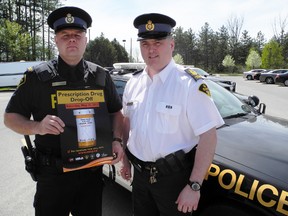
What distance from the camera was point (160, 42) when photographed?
1877mm

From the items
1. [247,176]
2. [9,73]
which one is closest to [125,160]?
[247,176]

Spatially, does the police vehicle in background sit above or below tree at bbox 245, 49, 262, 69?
below

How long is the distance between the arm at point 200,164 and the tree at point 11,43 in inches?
1241

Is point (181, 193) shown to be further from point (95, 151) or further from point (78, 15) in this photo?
point (78, 15)

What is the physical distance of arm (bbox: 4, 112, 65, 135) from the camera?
1.67 meters

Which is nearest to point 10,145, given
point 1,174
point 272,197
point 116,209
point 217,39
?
point 1,174

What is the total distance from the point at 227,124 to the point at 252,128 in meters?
0.22

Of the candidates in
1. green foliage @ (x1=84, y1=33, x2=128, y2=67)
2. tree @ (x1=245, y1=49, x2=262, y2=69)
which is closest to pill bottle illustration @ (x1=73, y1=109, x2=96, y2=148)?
green foliage @ (x1=84, y1=33, x2=128, y2=67)

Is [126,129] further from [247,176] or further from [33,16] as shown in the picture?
[33,16]

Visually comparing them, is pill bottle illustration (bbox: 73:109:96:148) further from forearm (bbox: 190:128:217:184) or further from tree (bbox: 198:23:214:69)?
tree (bbox: 198:23:214:69)

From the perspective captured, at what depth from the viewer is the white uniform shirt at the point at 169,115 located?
A: 169 cm

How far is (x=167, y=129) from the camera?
1.76 metres

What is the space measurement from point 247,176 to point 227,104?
4.87 ft

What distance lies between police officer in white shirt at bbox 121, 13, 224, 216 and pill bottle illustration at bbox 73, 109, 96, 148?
0.93 ft
